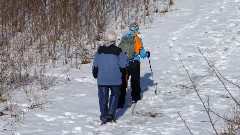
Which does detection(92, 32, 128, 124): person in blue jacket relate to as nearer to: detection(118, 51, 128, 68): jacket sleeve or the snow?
detection(118, 51, 128, 68): jacket sleeve

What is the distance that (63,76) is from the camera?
33.2 feet

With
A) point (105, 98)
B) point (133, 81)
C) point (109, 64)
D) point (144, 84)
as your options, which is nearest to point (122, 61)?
point (109, 64)

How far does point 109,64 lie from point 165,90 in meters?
2.45

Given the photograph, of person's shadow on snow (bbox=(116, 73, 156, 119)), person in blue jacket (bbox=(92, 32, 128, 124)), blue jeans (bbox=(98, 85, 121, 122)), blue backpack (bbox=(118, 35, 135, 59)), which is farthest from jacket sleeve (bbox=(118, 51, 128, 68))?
person's shadow on snow (bbox=(116, 73, 156, 119))

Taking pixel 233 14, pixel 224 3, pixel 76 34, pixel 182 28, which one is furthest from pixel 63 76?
pixel 224 3

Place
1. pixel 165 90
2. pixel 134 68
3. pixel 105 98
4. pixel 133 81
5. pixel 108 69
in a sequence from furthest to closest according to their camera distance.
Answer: pixel 165 90 → pixel 133 81 → pixel 134 68 → pixel 105 98 → pixel 108 69

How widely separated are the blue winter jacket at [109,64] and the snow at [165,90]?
76cm

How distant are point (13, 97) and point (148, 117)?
9.27ft

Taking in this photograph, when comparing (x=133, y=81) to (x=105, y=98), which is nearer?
(x=105, y=98)

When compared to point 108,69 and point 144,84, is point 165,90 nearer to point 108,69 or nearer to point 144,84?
point 144,84

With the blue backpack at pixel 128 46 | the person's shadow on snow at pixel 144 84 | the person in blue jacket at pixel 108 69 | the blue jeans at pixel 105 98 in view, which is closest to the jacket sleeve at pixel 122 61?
the person in blue jacket at pixel 108 69

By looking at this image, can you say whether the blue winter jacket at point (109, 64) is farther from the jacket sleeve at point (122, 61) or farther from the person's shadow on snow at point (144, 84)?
the person's shadow on snow at point (144, 84)

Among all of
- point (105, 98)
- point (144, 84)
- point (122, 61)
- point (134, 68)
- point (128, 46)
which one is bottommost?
point (144, 84)

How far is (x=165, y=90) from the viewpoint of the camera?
9078 millimetres
